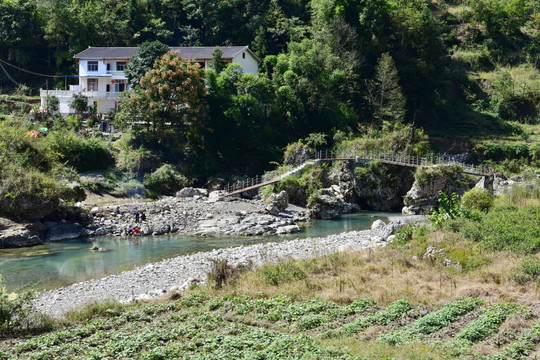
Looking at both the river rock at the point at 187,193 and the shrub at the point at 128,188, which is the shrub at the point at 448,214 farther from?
the shrub at the point at 128,188

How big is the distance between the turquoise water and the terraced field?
7459 millimetres

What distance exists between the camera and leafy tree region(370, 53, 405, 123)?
50.0 metres

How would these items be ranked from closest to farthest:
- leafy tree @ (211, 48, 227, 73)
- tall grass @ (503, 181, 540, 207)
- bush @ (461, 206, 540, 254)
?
bush @ (461, 206, 540, 254), tall grass @ (503, 181, 540, 207), leafy tree @ (211, 48, 227, 73)

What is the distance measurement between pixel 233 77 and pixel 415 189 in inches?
751

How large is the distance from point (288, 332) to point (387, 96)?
41.5 metres

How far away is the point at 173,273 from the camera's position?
21.2 metres

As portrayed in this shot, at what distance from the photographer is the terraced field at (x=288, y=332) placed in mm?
10977

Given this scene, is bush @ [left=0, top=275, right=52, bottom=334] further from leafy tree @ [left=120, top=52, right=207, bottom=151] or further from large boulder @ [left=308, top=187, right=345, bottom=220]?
leafy tree @ [left=120, top=52, right=207, bottom=151]

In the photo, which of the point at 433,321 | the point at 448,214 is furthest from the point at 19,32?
the point at 433,321

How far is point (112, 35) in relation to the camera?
62250 mm

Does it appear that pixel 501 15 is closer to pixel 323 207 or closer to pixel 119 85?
pixel 323 207

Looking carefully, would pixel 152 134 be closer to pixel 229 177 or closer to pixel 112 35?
pixel 229 177

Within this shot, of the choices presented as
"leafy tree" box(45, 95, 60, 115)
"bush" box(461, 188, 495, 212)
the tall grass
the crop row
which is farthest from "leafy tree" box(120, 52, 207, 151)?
the crop row

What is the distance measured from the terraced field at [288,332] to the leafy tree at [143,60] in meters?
35.3
